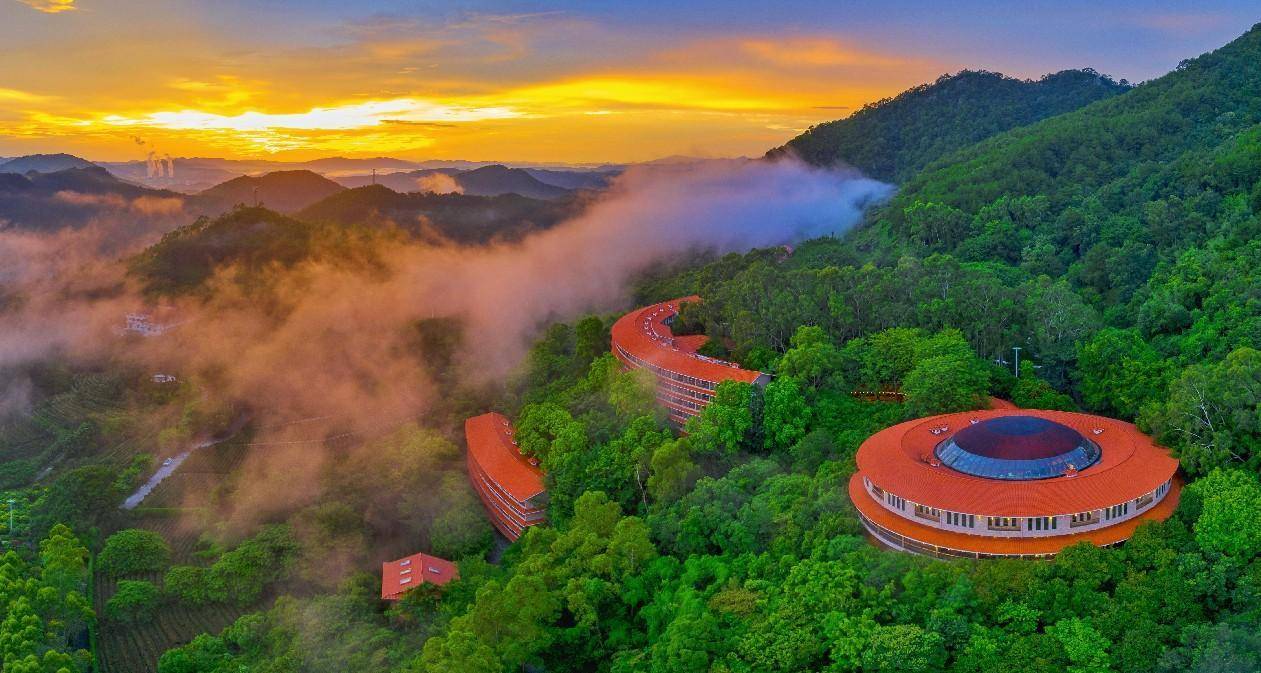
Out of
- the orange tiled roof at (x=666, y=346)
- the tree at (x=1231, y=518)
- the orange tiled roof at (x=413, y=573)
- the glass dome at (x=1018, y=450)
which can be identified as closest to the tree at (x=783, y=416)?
the orange tiled roof at (x=666, y=346)

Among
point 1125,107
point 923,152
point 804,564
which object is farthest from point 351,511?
point 923,152

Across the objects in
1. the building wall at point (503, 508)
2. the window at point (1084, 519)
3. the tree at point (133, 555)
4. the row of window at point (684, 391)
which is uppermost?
the window at point (1084, 519)

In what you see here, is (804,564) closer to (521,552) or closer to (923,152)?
(521,552)

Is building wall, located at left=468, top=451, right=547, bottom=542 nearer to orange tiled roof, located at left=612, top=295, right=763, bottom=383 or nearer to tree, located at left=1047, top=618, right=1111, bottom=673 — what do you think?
orange tiled roof, located at left=612, top=295, right=763, bottom=383

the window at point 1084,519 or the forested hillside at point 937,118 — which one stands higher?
the forested hillside at point 937,118

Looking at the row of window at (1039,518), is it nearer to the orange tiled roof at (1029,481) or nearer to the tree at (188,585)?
the orange tiled roof at (1029,481)

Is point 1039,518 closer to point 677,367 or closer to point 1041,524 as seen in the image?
point 1041,524

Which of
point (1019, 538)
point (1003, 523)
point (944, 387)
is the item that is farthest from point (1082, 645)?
point (944, 387)
